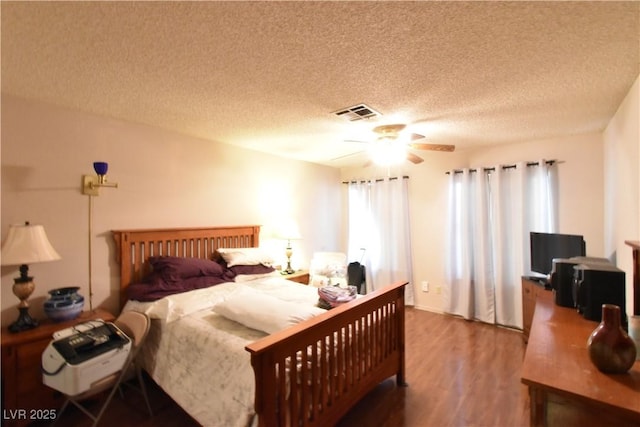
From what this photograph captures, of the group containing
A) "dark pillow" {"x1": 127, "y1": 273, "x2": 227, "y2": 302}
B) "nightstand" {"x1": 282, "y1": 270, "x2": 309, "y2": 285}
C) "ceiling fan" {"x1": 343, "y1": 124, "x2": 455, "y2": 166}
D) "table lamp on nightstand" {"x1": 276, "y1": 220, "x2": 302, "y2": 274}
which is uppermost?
"ceiling fan" {"x1": 343, "y1": 124, "x2": 455, "y2": 166}

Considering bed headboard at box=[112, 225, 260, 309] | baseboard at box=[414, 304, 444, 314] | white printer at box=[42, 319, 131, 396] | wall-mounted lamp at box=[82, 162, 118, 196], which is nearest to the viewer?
white printer at box=[42, 319, 131, 396]

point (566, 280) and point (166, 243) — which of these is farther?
point (166, 243)

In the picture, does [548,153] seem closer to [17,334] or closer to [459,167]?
[459,167]

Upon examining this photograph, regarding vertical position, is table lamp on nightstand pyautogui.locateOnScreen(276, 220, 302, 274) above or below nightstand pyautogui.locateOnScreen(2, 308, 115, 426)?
above

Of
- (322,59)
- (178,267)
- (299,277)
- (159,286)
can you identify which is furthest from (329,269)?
(322,59)

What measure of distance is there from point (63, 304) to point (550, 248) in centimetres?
427

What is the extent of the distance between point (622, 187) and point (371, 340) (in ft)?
7.36

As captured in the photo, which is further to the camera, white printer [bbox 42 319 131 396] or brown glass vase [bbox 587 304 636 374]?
white printer [bbox 42 319 131 396]

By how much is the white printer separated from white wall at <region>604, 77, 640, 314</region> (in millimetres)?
3362

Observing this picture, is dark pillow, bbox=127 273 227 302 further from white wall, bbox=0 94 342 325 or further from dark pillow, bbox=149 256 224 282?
white wall, bbox=0 94 342 325

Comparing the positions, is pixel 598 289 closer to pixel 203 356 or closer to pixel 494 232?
pixel 494 232

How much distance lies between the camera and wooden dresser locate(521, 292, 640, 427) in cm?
103

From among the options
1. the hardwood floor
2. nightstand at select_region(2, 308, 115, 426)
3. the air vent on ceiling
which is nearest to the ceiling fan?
the air vent on ceiling

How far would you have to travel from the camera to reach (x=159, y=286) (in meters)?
2.51
